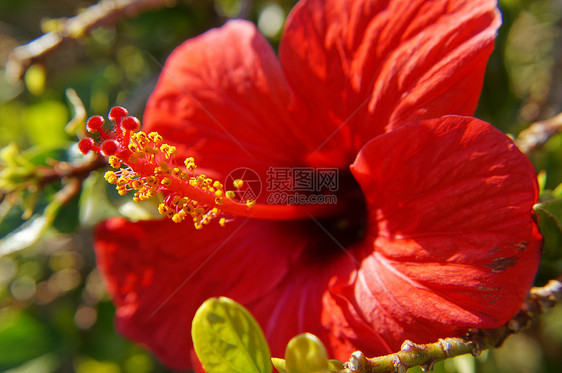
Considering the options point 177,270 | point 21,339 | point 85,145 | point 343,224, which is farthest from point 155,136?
point 21,339

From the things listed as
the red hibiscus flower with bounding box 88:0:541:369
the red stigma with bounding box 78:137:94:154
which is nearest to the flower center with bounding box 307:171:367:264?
the red hibiscus flower with bounding box 88:0:541:369

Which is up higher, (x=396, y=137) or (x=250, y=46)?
(x=250, y=46)

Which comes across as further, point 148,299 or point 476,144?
point 148,299

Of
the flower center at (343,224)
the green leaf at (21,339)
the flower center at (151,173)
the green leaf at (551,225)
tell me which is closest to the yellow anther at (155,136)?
the flower center at (151,173)

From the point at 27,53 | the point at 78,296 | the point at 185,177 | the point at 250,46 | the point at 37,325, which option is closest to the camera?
the point at 185,177

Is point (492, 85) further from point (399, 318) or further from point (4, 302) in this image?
point (4, 302)

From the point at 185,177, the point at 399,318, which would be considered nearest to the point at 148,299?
the point at 185,177
